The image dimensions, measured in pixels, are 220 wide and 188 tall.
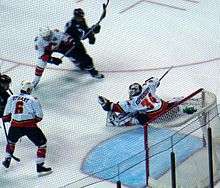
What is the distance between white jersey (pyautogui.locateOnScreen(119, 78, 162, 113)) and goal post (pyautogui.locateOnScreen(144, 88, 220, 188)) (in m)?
0.26

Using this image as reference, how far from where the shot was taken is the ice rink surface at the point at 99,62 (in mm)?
3787

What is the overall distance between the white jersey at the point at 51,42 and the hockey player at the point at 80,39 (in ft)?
0.21

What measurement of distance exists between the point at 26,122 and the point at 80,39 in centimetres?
93

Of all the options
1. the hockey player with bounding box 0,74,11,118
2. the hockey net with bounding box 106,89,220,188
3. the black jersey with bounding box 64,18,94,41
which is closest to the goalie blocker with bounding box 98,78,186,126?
the hockey net with bounding box 106,89,220,188

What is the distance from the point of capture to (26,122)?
3.60 metres

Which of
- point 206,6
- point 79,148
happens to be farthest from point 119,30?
point 79,148

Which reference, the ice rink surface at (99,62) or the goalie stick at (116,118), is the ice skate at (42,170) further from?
the goalie stick at (116,118)

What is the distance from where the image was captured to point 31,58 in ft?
15.3

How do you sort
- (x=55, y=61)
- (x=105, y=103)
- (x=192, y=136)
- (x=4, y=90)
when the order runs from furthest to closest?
(x=55, y=61), (x=105, y=103), (x=4, y=90), (x=192, y=136)

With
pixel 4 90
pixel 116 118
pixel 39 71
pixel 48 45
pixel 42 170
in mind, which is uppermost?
pixel 48 45

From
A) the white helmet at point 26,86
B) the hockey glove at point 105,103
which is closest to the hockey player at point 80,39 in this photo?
the hockey glove at point 105,103

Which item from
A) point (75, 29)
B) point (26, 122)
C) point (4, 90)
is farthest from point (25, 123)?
point (75, 29)

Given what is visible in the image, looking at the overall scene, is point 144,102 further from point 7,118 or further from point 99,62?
point 99,62

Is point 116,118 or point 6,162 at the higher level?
point 116,118
